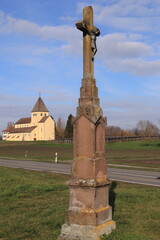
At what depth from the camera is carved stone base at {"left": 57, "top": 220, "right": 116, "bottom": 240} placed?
5578 millimetres

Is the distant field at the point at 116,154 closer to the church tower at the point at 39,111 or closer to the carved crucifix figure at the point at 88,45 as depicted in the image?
the carved crucifix figure at the point at 88,45

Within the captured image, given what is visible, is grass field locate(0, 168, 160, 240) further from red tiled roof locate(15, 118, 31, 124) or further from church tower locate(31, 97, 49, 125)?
red tiled roof locate(15, 118, 31, 124)

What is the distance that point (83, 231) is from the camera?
5.69 metres

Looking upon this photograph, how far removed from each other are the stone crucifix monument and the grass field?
351mm

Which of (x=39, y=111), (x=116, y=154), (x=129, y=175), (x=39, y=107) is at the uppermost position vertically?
(x=39, y=107)

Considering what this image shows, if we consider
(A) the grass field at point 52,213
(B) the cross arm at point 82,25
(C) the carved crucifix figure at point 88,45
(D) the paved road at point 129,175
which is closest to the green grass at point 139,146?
(D) the paved road at point 129,175

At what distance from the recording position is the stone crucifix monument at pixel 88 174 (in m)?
5.74

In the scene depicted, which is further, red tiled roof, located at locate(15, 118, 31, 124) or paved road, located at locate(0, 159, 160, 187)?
red tiled roof, located at locate(15, 118, 31, 124)

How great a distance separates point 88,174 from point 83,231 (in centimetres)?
101

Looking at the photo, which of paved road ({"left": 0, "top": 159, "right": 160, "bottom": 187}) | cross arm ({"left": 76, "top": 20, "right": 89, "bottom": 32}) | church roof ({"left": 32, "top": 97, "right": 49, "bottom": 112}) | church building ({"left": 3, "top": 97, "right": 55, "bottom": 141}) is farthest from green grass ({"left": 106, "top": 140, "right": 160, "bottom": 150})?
church roof ({"left": 32, "top": 97, "right": 49, "bottom": 112})

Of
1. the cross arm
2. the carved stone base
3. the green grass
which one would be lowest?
the carved stone base

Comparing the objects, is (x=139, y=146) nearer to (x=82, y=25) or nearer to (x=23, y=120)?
(x=82, y=25)

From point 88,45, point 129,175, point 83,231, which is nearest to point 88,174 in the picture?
point 83,231

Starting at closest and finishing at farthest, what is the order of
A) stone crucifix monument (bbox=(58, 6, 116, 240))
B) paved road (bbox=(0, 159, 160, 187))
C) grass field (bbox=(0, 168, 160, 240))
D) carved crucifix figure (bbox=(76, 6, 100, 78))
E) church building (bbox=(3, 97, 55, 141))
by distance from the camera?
stone crucifix monument (bbox=(58, 6, 116, 240)) → grass field (bbox=(0, 168, 160, 240)) → carved crucifix figure (bbox=(76, 6, 100, 78)) → paved road (bbox=(0, 159, 160, 187)) → church building (bbox=(3, 97, 55, 141))
